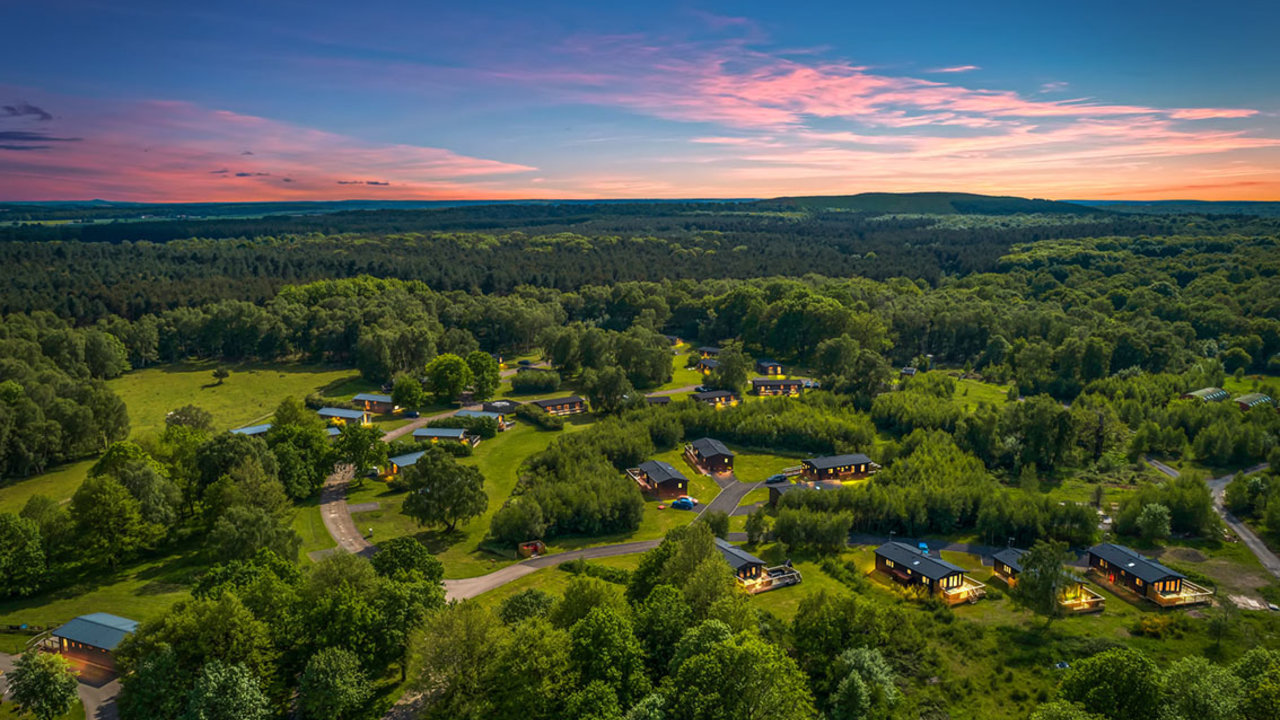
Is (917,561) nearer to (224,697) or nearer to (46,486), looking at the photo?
(224,697)

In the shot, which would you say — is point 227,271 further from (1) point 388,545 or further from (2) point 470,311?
(1) point 388,545

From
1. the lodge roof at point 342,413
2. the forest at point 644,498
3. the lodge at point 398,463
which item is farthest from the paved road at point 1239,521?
the lodge roof at point 342,413

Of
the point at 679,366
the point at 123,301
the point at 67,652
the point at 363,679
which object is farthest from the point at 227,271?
the point at 363,679

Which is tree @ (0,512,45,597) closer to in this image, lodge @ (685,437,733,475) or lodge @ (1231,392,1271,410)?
lodge @ (685,437,733,475)

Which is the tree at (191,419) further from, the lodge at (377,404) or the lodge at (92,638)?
the lodge at (92,638)

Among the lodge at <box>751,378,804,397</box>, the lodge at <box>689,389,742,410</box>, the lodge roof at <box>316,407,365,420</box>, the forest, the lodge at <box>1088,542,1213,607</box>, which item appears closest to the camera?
the forest

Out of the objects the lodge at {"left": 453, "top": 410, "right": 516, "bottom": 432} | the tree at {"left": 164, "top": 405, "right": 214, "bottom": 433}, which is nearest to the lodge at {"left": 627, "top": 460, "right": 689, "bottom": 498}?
the lodge at {"left": 453, "top": 410, "right": 516, "bottom": 432}
